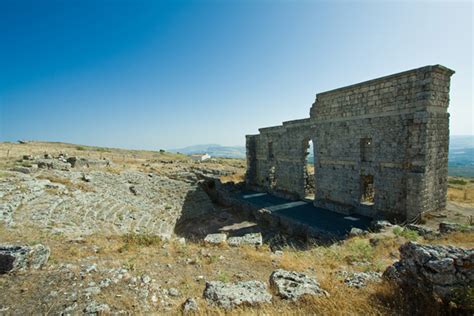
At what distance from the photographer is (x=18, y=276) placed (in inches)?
194

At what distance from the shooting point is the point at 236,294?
14.6 ft

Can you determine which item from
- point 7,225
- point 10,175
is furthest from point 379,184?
point 10,175

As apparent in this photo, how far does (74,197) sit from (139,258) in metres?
8.66

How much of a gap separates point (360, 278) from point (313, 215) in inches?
361

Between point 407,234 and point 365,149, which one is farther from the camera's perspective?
point 365,149

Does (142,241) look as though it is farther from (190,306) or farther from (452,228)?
(452,228)

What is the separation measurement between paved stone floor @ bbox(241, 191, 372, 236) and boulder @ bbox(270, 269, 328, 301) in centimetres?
691

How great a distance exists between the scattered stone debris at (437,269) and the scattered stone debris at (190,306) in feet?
12.6

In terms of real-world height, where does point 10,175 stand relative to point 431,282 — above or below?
above

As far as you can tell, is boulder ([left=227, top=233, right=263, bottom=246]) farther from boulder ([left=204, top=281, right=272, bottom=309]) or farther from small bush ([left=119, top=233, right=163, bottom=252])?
boulder ([left=204, top=281, right=272, bottom=309])

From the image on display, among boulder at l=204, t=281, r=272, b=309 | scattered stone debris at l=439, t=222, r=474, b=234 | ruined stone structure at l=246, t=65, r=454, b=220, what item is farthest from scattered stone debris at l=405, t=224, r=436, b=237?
boulder at l=204, t=281, r=272, b=309

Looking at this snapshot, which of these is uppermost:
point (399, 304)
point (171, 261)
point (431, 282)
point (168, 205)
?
point (431, 282)

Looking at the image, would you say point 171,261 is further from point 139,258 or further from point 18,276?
point 18,276

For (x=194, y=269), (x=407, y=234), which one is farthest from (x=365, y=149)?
(x=194, y=269)
